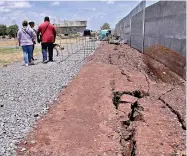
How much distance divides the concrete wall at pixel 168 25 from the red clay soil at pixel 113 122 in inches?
51.8

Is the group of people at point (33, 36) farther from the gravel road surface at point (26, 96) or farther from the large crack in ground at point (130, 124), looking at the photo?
the large crack in ground at point (130, 124)

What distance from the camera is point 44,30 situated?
991 cm

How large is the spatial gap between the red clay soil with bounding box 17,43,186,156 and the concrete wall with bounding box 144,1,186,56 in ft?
4.31

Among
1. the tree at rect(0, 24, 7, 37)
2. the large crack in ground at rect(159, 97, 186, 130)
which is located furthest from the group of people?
the tree at rect(0, 24, 7, 37)

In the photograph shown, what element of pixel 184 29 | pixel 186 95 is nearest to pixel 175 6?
pixel 184 29

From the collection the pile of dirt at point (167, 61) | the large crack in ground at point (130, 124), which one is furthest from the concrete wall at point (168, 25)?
the large crack in ground at point (130, 124)

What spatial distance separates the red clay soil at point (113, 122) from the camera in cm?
369

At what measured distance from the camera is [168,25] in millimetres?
8438

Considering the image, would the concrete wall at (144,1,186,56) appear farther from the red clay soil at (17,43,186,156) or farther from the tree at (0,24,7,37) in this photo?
the tree at (0,24,7,37)

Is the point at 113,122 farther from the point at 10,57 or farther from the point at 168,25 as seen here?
the point at 10,57

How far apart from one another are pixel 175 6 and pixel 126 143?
5.06m

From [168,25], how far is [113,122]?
4808 millimetres

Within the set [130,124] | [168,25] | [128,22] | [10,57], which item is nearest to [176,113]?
[130,124]

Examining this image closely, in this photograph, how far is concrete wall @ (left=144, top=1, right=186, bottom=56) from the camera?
285 inches
